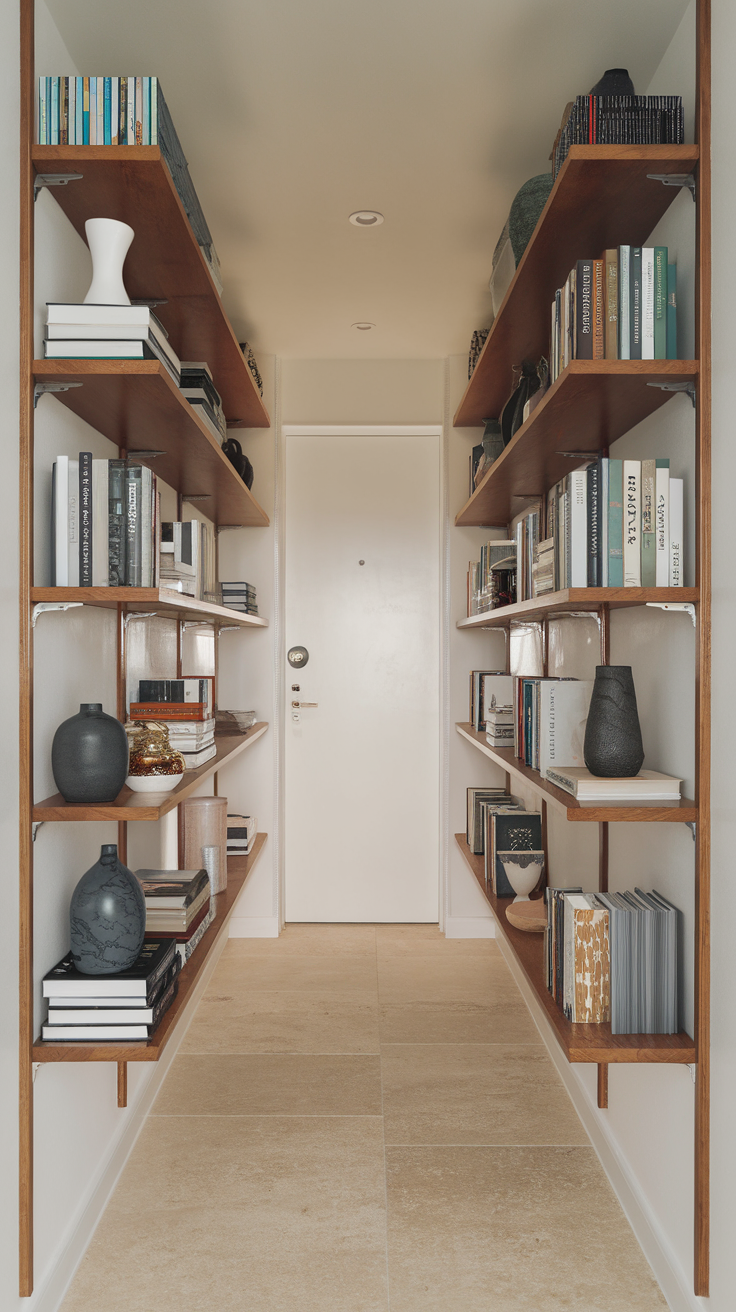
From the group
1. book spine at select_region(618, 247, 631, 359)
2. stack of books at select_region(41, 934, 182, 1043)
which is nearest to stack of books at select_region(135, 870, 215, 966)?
stack of books at select_region(41, 934, 182, 1043)

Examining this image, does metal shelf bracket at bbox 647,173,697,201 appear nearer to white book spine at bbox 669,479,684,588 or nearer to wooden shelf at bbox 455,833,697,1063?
white book spine at bbox 669,479,684,588

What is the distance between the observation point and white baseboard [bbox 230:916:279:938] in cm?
387

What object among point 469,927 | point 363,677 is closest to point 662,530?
point 363,677

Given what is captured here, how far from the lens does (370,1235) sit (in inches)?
72.9

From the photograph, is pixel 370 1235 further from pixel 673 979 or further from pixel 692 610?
pixel 692 610

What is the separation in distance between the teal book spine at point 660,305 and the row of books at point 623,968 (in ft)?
3.55

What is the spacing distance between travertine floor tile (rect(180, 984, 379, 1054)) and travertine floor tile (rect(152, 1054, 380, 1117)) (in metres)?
0.08

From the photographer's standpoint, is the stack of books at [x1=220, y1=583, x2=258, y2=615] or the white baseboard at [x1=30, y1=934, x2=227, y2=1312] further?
the stack of books at [x1=220, y1=583, x2=258, y2=615]

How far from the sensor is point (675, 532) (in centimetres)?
166

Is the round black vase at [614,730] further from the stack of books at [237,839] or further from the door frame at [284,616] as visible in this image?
the door frame at [284,616]

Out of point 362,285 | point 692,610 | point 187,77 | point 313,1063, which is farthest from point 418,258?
point 313,1063

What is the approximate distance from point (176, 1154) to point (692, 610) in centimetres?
179

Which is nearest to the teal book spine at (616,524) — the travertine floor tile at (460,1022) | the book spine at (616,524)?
the book spine at (616,524)

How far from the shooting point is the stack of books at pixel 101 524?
1.65 metres
